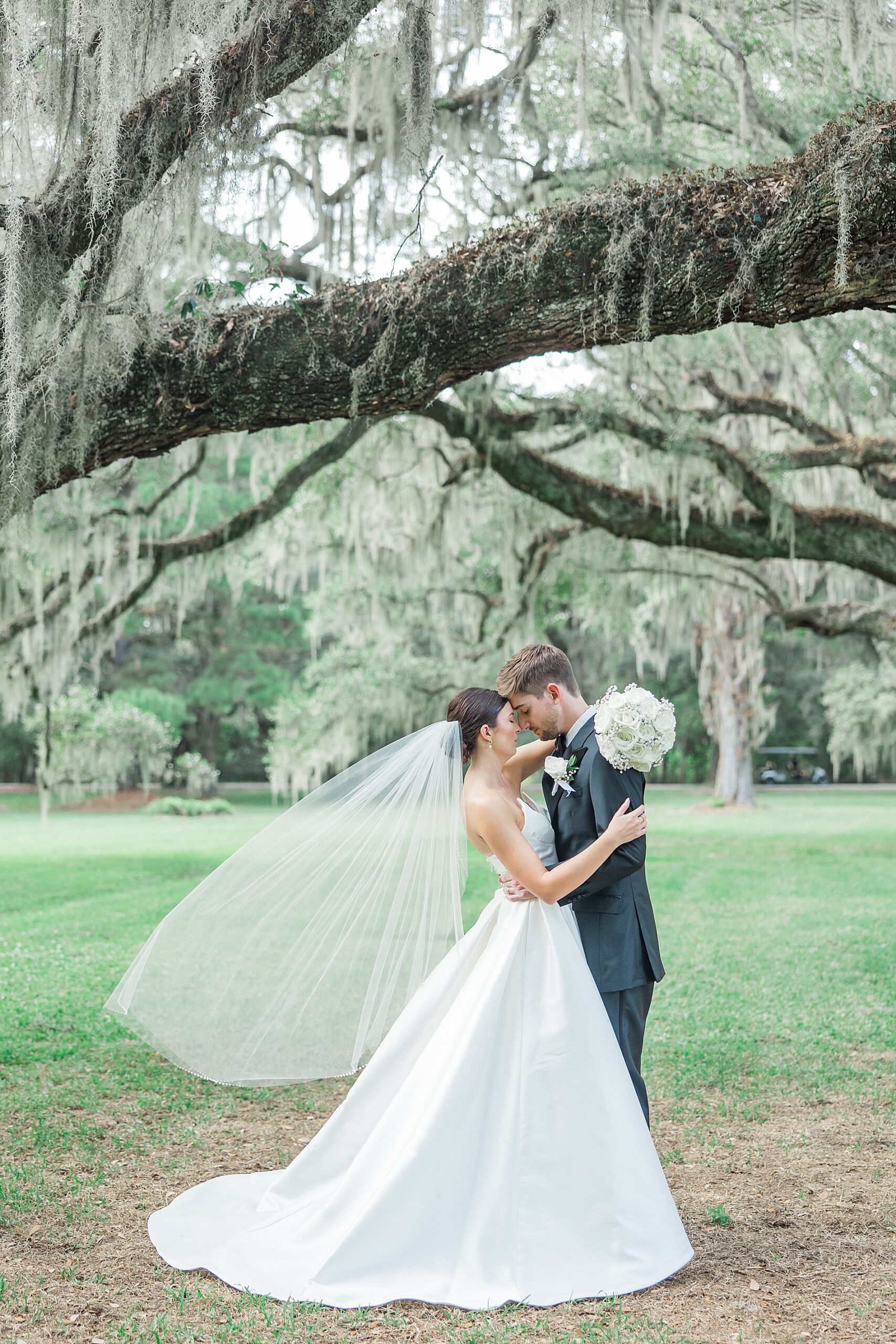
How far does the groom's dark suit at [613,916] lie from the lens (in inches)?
130

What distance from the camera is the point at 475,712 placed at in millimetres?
3520

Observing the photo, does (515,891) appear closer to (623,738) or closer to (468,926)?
(623,738)

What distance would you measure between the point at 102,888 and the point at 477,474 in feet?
18.3

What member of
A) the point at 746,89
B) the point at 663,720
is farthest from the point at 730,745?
the point at 663,720

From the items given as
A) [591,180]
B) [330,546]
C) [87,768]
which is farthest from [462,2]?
[87,768]

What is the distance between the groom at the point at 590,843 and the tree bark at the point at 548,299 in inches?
54.1

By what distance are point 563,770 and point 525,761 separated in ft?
1.13

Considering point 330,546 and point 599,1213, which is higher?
point 330,546

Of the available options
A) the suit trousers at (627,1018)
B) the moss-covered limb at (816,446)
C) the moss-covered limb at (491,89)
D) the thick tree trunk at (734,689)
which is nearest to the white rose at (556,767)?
the suit trousers at (627,1018)

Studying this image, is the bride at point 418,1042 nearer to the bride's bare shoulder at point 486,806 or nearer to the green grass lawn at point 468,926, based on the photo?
the bride's bare shoulder at point 486,806

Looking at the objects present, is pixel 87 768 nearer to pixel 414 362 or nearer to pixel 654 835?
pixel 654 835

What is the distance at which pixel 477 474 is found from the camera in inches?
412

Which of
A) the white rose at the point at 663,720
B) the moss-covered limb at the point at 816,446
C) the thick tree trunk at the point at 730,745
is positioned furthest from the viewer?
the thick tree trunk at the point at 730,745

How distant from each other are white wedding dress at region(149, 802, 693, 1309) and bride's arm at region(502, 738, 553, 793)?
421 mm
